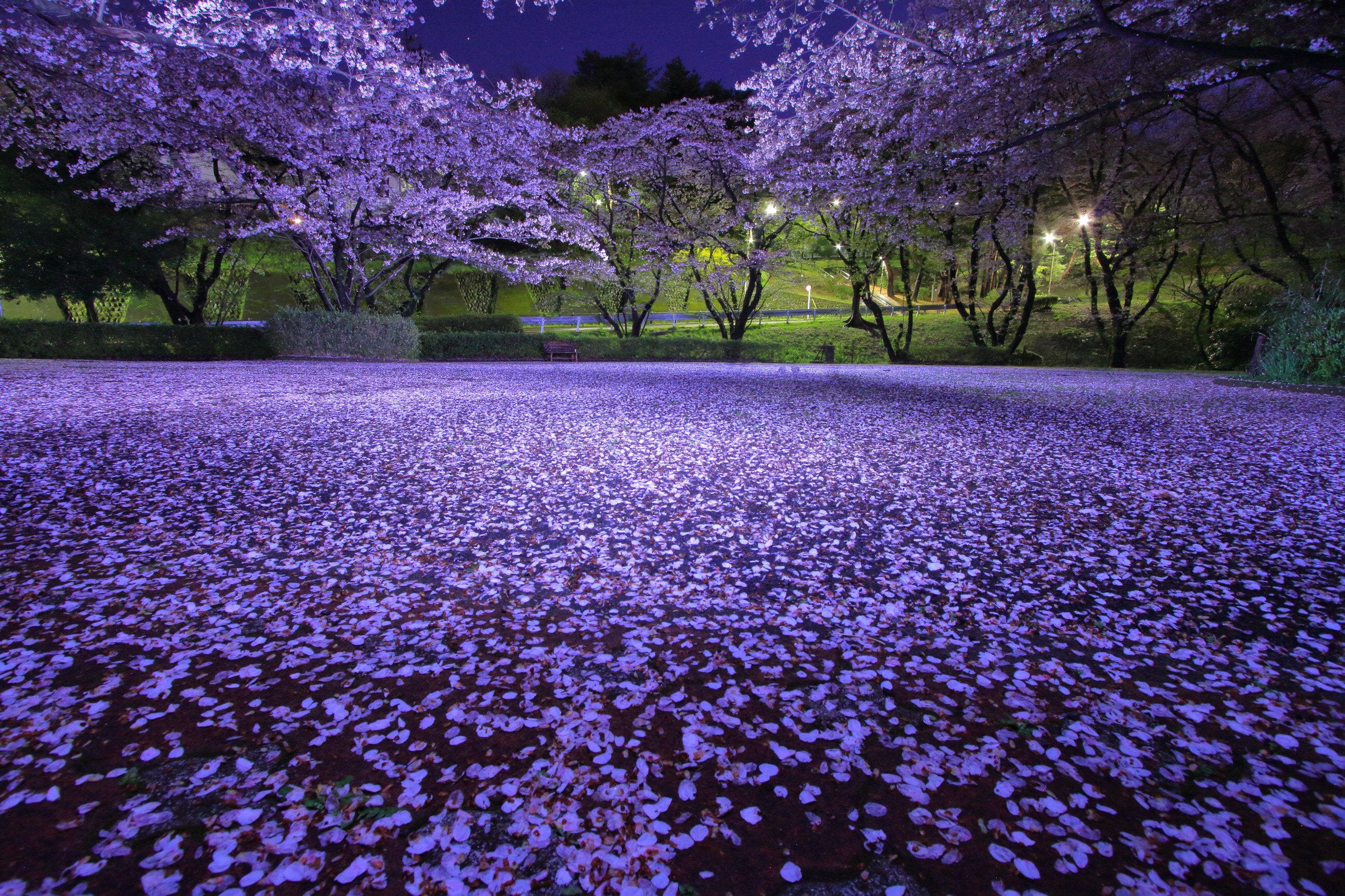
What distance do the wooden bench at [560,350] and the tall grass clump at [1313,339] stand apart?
16.1 meters

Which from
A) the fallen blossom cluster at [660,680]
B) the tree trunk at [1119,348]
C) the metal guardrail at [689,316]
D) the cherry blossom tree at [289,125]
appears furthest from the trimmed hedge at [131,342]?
the tree trunk at [1119,348]

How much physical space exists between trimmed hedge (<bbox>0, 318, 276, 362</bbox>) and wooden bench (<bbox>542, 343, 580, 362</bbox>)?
6.97 meters

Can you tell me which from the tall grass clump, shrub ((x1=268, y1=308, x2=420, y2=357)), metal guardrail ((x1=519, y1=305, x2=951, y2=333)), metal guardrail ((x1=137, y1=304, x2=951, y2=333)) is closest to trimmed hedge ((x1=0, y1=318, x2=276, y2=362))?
shrub ((x1=268, y1=308, x2=420, y2=357))

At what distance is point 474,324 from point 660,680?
21004mm

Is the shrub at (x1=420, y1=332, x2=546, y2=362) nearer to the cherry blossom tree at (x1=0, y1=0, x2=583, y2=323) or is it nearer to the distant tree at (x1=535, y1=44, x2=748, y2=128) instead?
the cherry blossom tree at (x1=0, y1=0, x2=583, y2=323)

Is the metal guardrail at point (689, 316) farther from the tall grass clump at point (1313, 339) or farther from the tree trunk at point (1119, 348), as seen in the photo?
the tall grass clump at point (1313, 339)

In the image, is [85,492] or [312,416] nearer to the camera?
[85,492]

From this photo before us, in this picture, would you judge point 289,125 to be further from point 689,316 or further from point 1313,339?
point 689,316

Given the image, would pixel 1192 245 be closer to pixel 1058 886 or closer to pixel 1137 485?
pixel 1137 485

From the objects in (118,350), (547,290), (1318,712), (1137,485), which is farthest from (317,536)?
(547,290)

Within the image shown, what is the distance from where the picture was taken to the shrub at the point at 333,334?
46.3 feet

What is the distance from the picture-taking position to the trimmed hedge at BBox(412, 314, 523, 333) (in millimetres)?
20594

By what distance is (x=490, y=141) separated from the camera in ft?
50.3

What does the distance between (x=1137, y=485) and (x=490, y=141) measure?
16.2 meters
